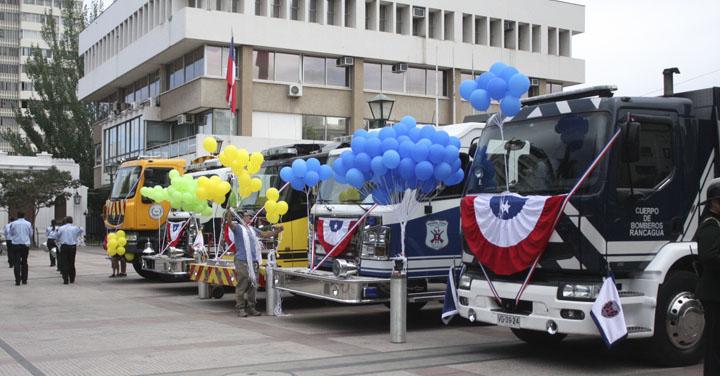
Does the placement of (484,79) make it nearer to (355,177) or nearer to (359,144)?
(359,144)

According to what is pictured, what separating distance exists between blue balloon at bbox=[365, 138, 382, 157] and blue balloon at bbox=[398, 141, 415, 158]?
0.34 metres

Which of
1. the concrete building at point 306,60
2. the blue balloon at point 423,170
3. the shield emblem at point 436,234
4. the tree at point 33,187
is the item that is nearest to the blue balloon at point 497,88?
the blue balloon at point 423,170

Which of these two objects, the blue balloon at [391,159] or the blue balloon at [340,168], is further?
the blue balloon at [340,168]

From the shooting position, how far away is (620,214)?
8156mm

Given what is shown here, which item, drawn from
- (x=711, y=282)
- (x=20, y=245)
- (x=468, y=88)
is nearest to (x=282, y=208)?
(x=468, y=88)

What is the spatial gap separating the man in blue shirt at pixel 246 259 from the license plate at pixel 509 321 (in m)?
5.42

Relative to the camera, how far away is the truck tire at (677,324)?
26.7 feet

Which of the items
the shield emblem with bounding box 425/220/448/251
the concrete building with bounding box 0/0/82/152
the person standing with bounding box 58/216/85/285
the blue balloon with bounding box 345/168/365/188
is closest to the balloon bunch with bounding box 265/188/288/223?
the blue balloon with bounding box 345/168/365/188

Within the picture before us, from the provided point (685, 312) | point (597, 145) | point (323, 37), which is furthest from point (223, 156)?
point (323, 37)

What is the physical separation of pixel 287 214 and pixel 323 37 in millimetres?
24994

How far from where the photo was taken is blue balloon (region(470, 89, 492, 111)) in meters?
9.24

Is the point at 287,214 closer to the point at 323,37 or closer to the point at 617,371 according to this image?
the point at 617,371

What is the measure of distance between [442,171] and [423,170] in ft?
1.15

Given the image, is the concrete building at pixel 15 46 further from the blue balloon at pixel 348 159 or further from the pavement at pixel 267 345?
the blue balloon at pixel 348 159
